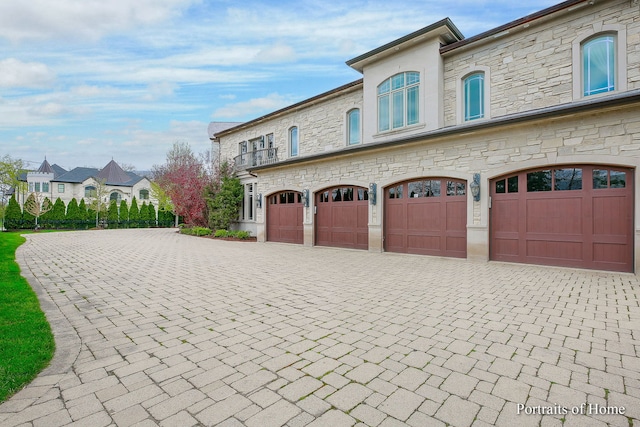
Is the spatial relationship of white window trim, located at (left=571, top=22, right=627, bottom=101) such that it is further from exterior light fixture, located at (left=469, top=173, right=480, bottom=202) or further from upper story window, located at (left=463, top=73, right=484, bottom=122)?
exterior light fixture, located at (left=469, top=173, right=480, bottom=202)

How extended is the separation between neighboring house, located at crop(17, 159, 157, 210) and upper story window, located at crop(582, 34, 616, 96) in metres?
44.1

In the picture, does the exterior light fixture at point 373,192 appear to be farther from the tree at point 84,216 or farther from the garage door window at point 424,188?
the tree at point 84,216

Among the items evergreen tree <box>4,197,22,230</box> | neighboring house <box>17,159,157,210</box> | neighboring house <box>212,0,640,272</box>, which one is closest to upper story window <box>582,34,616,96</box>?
neighboring house <box>212,0,640,272</box>

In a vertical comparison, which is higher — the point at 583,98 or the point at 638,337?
the point at 583,98

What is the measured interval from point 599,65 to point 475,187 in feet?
15.2

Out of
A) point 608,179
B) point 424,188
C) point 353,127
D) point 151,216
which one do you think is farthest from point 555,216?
point 151,216

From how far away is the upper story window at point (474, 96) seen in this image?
10.8m

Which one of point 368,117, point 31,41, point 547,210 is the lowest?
point 547,210

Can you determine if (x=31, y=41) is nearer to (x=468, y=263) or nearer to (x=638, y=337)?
(x=468, y=263)

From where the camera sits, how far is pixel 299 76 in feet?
55.4

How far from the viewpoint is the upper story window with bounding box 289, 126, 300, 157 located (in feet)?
57.0

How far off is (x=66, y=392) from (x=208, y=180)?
19.8 m

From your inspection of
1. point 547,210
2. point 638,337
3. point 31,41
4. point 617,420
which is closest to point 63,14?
point 31,41

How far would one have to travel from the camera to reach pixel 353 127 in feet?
48.0
